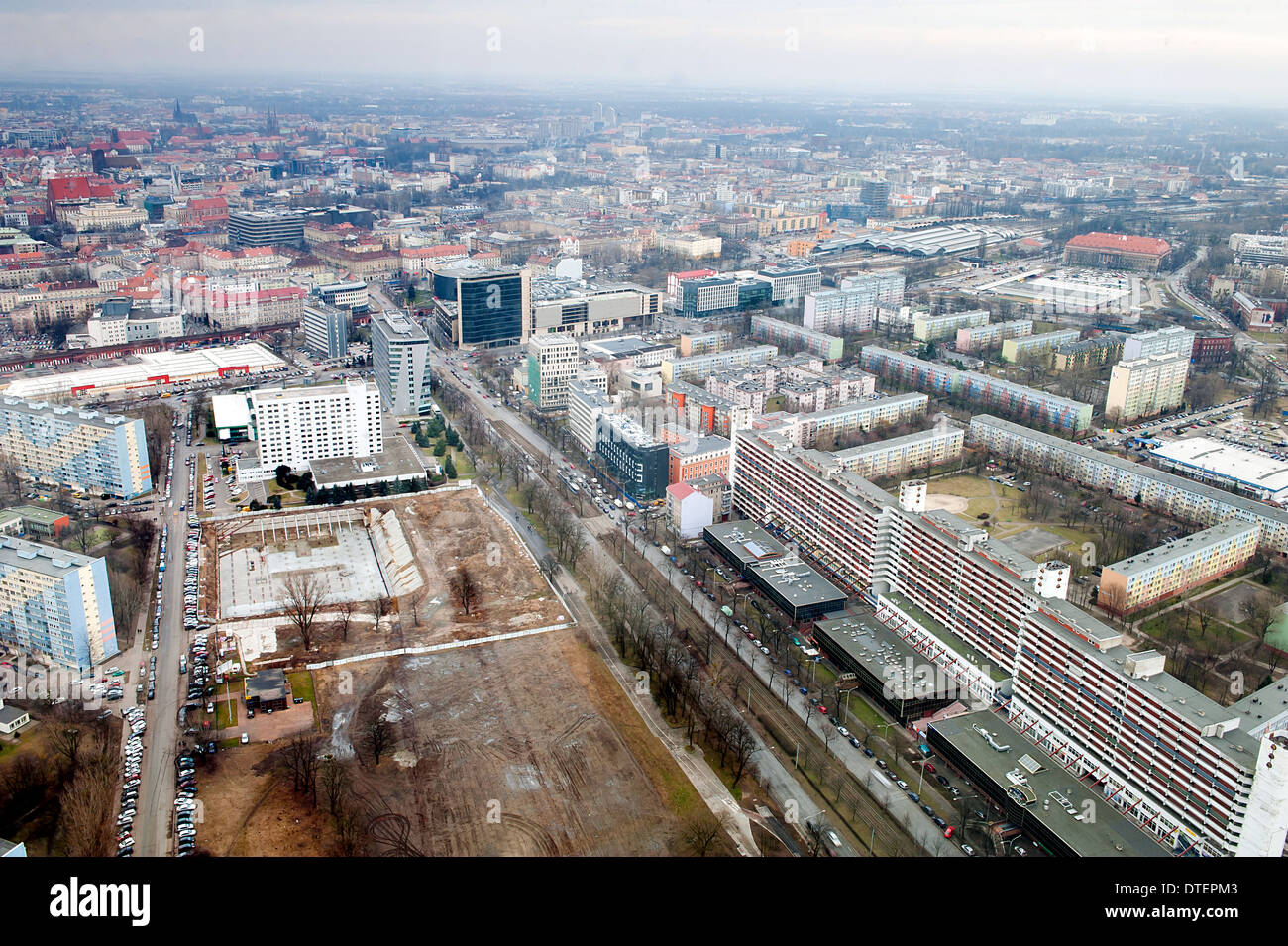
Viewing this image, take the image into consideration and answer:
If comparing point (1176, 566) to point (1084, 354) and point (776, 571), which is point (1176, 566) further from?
point (1084, 354)

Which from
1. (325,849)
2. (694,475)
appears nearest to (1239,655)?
(694,475)

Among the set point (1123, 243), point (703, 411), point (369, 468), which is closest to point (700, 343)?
point (703, 411)

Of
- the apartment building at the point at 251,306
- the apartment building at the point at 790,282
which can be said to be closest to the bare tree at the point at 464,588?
the apartment building at the point at 251,306

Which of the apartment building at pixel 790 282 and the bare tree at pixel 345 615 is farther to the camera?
the apartment building at pixel 790 282

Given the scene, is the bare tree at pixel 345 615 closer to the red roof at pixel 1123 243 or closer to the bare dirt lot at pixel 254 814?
the bare dirt lot at pixel 254 814

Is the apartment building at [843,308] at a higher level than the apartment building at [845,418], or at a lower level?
higher
